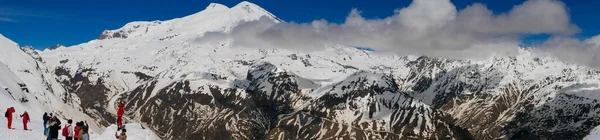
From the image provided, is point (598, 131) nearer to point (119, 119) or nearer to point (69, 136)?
point (119, 119)

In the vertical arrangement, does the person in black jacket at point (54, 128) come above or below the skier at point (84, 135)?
above

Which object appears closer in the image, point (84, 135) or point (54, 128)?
point (84, 135)

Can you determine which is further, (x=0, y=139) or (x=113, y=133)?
(x=113, y=133)

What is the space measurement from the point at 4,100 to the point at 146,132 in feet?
331

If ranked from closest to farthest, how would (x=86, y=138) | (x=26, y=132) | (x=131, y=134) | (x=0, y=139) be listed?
(x=86, y=138) → (x=0, y=139) → (x=131, y=134) → (x=26, y=132)

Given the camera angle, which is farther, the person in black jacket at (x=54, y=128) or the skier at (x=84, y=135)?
the person in black jacket at (x=54, y=128)

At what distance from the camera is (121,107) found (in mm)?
79125

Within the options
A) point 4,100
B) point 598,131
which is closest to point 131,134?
point 598,131

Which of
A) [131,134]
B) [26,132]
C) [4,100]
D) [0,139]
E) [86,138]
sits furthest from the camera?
[4,100]

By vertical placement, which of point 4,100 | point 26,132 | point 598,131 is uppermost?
point 4,100

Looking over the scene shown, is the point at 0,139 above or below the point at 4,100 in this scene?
below

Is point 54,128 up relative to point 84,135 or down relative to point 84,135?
up

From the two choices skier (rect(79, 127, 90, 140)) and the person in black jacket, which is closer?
skier (rect(79, 127, 90, 140))

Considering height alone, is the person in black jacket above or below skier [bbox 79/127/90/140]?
above
